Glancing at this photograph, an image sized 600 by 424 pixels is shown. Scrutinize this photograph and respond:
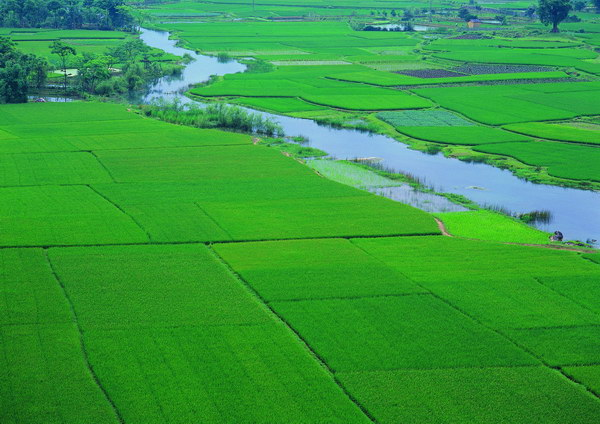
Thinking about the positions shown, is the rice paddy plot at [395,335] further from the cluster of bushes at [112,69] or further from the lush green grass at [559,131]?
the cluster of bushes at [112,69]

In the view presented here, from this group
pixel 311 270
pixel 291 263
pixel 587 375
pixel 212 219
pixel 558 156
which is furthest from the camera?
pixel 558 156

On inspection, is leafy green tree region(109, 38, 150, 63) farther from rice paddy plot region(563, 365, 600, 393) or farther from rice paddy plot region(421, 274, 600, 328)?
rice paddy plot region(563, 365, 600, 393)

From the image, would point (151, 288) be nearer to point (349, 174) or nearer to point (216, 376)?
point (216, 376)

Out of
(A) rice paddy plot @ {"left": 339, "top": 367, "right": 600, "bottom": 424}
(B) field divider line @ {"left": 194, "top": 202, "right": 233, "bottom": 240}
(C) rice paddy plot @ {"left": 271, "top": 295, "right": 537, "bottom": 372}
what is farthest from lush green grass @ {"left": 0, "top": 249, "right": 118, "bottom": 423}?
(B) field divider line @ {"left": 194, "top": 202, "right": 233, "bottom": 240}

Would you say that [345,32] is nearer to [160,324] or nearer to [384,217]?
[384,217]

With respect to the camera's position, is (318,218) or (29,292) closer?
(29,292)

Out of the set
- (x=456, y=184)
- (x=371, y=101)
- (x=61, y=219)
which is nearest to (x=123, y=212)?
(x=61, y=219)

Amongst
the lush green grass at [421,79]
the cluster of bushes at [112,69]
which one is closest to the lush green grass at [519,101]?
the lush green grass at [421,79]
